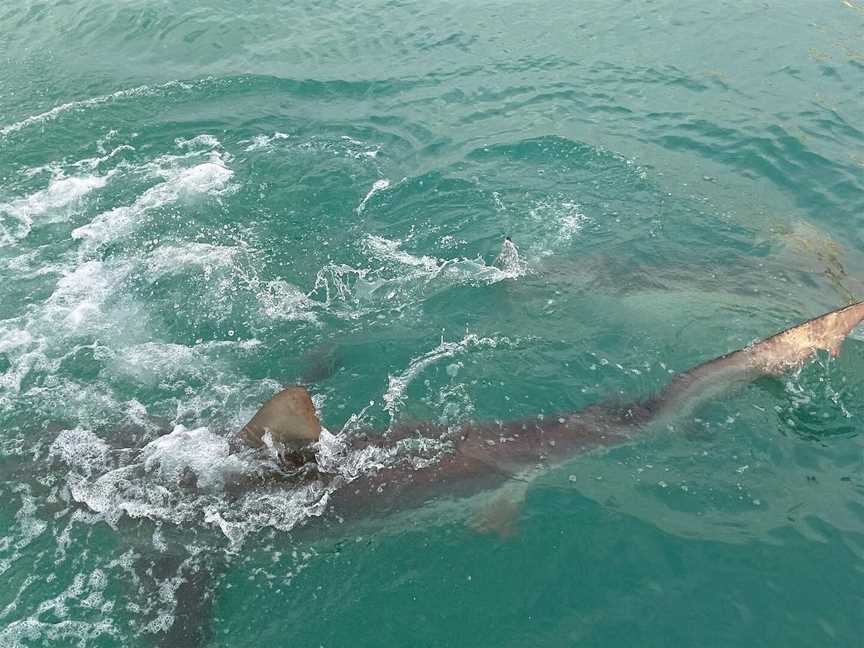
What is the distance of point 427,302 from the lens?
13773mm

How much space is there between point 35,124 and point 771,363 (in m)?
18.8

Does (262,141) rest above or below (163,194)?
above

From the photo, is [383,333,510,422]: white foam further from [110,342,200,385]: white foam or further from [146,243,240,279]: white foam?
A: [146,243,240,279]: white foam

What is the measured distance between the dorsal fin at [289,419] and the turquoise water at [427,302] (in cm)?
84

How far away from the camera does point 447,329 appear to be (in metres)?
13.2

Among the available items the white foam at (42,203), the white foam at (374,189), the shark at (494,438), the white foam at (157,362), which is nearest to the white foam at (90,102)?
the white foam at (42,203)

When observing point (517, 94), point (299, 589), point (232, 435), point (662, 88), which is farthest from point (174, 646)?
point (662, 88)

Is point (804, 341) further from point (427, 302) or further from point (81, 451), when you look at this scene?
point (81, 451)

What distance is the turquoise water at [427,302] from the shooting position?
9.21m

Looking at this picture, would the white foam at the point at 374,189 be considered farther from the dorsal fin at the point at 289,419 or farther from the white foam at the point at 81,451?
the white foam at the point at 81,451

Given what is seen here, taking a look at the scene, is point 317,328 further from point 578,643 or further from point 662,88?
point 662,88

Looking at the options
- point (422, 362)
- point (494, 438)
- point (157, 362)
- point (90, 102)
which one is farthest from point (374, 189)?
point (90, 102)

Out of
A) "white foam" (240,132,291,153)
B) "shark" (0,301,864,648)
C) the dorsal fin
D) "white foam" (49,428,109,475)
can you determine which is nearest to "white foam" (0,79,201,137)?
"white foam" (240,132,291,153)

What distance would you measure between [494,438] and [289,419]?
10.7 ft
